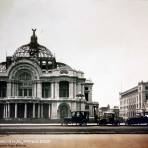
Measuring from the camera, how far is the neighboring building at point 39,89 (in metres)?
14.8

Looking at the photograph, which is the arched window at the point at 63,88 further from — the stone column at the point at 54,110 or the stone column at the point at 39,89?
the stone column at the point at 39,89

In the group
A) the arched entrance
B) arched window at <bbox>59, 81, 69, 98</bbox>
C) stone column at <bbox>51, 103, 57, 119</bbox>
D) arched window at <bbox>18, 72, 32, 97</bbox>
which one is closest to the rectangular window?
arched window at <bbox>18, 72, 32, 97</bbox>

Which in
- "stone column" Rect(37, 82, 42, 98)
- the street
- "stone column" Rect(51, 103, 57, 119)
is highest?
"stone column" Rect(37, 82, 42, 98)

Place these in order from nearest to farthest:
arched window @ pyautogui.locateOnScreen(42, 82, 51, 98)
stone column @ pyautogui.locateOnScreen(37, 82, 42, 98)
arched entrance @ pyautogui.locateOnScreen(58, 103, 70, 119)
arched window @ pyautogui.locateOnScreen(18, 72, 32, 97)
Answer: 1. arched window @ pyautogui.locateOnScreen(18, 72, 32, 97)
2. stone column @ pyautogui.locateOnScreen(37, 82, 42, 98)
3. arched entrance @ pyautogui.locateOnScreen(58, 103, 70, 119)
4. arched window @ pyautogui.locateOnScreen(42, 82, 51, 98)

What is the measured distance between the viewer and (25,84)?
15.5 meters

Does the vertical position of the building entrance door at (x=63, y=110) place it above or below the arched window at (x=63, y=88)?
below

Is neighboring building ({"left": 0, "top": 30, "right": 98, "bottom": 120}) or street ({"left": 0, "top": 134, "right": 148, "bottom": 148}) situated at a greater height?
neighboring building ({"left": 0, "top": 30, "right": 98, "bottom": 120})

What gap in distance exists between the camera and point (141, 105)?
47.7ft

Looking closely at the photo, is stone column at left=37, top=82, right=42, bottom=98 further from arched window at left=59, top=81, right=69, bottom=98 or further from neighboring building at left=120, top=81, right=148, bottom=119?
neighboring building at left=120, top=81, right=148, bottom=119

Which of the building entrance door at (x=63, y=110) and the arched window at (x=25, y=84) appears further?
the building entrance door at (x=63, y=110)

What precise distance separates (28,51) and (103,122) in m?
7.67

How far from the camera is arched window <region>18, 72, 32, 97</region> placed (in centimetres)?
1468

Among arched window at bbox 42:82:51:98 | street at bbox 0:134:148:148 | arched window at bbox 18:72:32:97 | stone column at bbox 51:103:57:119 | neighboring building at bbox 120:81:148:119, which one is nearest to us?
street at bbox 0:134:148:148

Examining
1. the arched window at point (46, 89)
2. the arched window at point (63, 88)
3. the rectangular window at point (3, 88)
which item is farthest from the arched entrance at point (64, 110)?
the rectangular window at point (3, 88)
